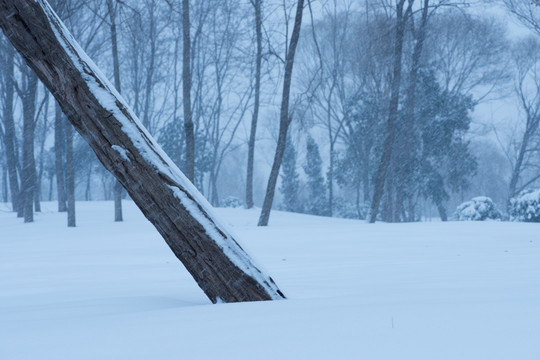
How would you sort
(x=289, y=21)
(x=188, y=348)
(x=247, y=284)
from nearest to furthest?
(x=188, y=348) < (x=247, y=284) < (x=289, y=21)

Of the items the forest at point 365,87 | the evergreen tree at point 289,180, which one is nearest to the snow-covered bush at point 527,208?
the forest at point 365,87

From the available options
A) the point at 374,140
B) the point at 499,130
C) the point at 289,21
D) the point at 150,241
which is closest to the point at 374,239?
the point at 150,241

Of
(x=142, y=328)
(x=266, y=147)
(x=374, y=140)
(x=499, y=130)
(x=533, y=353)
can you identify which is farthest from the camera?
(x=266, y=147)

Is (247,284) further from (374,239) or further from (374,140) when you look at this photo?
(374,140)

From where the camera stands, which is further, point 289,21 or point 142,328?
point 289,21

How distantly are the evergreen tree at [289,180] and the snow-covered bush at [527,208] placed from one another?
1669 cm

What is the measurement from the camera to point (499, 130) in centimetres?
2767

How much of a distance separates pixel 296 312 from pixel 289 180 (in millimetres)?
30530

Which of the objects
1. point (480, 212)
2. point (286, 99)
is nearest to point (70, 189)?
point (286, 99)

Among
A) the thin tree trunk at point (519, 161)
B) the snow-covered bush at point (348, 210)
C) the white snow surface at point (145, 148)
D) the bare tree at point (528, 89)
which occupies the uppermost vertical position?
the bare tree at point (528, 89)

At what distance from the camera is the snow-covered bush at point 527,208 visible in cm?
1559

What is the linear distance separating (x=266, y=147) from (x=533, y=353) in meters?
40.2

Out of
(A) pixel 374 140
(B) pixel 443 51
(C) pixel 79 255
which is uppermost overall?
(B) pixel 443 51

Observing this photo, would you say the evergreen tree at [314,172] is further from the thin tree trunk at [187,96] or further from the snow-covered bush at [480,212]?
the thin tree trunk at [187,96]
